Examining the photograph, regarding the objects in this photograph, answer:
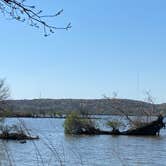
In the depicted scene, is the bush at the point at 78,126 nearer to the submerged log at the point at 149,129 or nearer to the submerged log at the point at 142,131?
the submerged log at the point at 142,131

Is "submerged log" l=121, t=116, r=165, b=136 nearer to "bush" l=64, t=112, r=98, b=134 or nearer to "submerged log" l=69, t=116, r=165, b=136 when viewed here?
"submerged log" l=69, t=116, r=165, b=136

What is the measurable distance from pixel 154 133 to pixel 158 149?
21.6 metres

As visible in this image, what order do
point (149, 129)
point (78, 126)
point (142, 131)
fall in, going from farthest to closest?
1. point (149, 129)
2. point (142, 131)
3. point (78, 126)

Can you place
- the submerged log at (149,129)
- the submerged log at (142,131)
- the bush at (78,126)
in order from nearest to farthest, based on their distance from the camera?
the bush at (78,126)
the submerged log at (142,131)
the submerged log at (149,129)

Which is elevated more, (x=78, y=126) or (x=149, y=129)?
(x=78, y=126)

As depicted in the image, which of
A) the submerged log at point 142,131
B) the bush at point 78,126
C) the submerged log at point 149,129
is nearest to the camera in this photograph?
the bush at point 78,126

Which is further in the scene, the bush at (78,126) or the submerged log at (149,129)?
the submerged log at (149,129)

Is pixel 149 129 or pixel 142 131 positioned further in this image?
pixel 149 129

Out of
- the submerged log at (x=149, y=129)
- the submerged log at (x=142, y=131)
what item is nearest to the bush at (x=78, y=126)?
the submerged log at (x=142, y=131)

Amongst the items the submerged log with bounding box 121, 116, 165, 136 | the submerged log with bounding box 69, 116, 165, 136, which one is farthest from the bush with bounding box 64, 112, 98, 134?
the submerged log with bounding box 121, 116, 165, 136

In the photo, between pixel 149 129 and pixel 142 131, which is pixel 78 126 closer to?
pixel 142 131

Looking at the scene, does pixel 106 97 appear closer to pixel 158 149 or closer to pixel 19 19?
pixel 158 149

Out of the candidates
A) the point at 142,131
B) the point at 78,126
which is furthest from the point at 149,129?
the point at 78,126

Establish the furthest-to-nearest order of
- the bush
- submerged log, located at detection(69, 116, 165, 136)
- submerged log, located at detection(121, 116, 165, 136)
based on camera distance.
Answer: submerged log, located at detection(121, 116, 165, 136), submerged log, located at detection(69, 116, 165, 136), the bush
